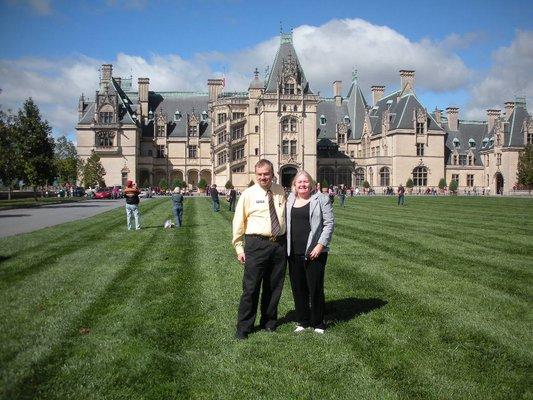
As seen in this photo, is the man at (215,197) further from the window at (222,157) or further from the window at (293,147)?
the window at (222,157)

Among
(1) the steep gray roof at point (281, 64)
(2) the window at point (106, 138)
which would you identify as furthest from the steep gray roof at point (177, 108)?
(1) the steep gray roof at point (281, 64)

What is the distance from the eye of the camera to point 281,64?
7075cm

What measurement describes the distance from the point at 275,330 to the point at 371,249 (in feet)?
25.2

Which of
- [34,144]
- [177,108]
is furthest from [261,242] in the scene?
[177,108]

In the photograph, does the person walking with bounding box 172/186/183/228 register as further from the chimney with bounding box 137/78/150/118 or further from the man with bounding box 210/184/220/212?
the chimney with bounding box 137/78/150/118

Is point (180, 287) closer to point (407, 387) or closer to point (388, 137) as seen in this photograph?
point (407, 387)

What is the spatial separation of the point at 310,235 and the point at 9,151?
3667 cm

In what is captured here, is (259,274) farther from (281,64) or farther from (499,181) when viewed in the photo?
(499,181)

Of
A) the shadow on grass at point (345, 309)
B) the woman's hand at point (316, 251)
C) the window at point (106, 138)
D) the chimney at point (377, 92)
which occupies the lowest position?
the shadow on grass at point (345, 309)

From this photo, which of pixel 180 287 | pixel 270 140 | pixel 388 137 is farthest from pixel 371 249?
pixel 388 137

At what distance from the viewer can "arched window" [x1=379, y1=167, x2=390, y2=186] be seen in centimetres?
7700

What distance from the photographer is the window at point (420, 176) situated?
77125mm

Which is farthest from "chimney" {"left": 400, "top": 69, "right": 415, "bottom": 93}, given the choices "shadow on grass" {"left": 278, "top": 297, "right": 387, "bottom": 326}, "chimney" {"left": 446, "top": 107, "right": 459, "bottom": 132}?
"shadow on grass" {"left": 278, "top": 297, "right": 387, "bottom": 326}

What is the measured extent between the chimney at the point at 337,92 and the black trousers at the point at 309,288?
83.7 m
